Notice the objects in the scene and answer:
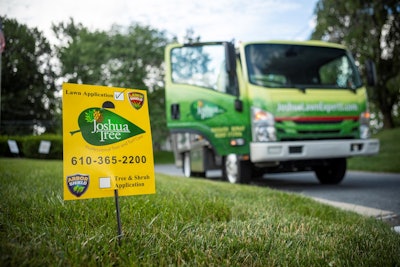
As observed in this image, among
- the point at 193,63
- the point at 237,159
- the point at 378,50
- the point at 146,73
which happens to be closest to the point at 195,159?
the point at 237,159

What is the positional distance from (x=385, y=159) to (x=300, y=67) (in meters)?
7.51

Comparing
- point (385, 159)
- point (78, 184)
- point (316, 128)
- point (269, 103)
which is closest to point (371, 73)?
point (316, 128)

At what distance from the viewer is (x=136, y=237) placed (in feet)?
6.70

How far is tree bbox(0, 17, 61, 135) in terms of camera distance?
5.34 m

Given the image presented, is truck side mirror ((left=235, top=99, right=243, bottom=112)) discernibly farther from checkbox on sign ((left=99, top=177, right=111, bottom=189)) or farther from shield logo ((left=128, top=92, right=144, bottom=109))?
checkbox on sign ((left=99, top=177, right=111, bottom=189))

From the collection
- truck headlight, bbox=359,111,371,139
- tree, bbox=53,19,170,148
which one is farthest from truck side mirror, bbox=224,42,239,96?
tree, bbox=53,19,170,148

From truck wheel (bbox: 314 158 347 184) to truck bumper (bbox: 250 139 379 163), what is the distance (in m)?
0.82

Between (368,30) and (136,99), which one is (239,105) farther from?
(368,30)

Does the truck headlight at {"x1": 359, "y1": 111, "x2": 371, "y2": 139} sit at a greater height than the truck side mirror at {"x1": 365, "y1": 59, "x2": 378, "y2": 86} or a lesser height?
lesser

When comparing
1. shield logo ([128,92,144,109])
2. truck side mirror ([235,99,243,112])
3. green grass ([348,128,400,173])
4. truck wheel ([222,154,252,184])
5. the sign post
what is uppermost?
truck side mirror ([235,99,243,112])

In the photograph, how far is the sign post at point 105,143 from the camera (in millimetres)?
1887

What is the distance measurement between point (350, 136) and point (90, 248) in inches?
222

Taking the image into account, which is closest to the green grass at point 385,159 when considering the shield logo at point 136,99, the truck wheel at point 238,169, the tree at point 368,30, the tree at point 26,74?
the tree at point 368,30

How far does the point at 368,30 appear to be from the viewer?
57.8 feet
